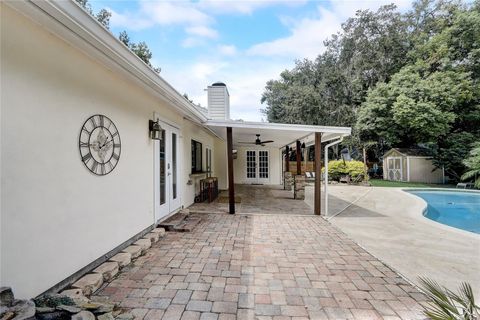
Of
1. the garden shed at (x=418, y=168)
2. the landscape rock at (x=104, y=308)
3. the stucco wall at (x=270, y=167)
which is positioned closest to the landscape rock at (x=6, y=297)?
the landscape rock at (x=104, y=308)

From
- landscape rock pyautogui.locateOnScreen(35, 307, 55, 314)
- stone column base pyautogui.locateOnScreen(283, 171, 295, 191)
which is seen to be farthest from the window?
landscape rock pyautogui.locateOnScreen(35, 307, 55, 314)

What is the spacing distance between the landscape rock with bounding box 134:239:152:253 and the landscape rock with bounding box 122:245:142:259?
0.10 metres

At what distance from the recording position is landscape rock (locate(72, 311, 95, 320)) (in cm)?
193

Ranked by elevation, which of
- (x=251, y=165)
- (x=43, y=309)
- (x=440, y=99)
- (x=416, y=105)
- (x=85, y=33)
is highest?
(x=440, y=99)

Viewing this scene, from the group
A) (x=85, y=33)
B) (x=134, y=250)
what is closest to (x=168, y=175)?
(x=134, y=250)

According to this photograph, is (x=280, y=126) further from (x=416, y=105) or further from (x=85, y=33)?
(x=416, y=105)

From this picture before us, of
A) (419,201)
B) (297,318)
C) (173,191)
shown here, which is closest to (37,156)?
(297,318)

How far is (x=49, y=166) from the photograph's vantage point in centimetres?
245

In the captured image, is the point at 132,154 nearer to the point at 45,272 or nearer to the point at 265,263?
the point at 45,272

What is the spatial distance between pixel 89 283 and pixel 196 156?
6.37 meters

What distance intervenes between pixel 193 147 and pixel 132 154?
14.1 feet

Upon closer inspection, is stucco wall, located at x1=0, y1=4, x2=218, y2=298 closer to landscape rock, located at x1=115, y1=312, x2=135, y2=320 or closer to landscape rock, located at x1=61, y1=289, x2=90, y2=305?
landscape rock, located at x1=61, y1=289, x2=90, y2=305

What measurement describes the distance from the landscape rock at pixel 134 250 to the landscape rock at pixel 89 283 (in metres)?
0.79

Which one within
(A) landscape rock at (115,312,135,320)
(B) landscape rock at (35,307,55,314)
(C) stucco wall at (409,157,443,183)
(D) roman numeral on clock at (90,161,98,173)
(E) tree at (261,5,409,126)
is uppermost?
(E) tree at (261,5,409,126)
